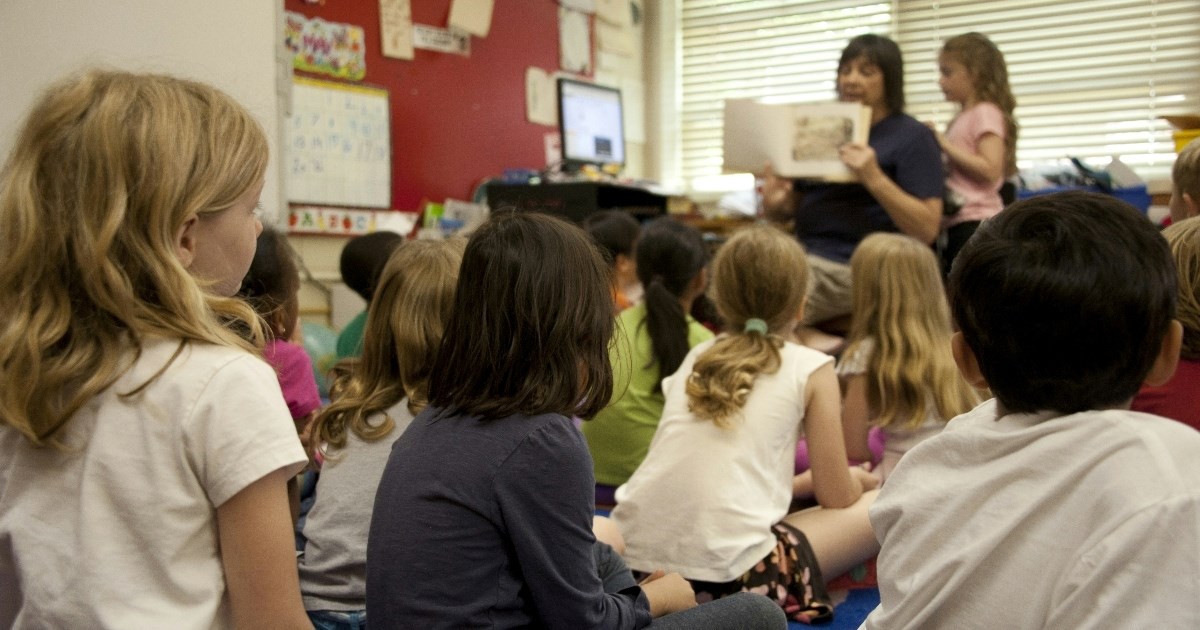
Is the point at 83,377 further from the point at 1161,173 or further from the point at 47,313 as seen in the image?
the point at 1161,173

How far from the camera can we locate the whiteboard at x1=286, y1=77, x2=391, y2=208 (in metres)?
3.79

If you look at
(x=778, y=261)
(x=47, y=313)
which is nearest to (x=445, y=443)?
(x=47, y=313)

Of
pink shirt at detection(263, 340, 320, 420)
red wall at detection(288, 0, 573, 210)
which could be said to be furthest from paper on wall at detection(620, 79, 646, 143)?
pink shirt at detection(263, 340, 320, 420)

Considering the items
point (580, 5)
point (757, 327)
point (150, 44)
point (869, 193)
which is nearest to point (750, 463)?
point (757, 327)

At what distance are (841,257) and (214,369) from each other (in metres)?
2.43

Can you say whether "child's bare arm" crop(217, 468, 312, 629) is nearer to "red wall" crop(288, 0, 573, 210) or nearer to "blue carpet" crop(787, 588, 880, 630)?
"blue carpet" crop(787, 588, 880, 630)

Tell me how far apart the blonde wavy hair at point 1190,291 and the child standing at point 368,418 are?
0.96 m

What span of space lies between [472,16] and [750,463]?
309 cm

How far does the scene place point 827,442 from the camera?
1.91m

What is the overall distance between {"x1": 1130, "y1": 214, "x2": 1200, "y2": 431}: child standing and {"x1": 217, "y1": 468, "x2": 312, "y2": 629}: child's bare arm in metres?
1.00

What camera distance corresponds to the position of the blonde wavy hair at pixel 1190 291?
1.34m

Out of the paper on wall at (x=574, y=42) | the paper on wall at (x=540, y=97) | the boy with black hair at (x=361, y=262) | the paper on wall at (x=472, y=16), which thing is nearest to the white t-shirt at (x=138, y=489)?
the boy with black hair at (x=361, y=262)

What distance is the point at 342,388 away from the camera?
5.46ft

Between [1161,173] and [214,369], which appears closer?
[214,369]
